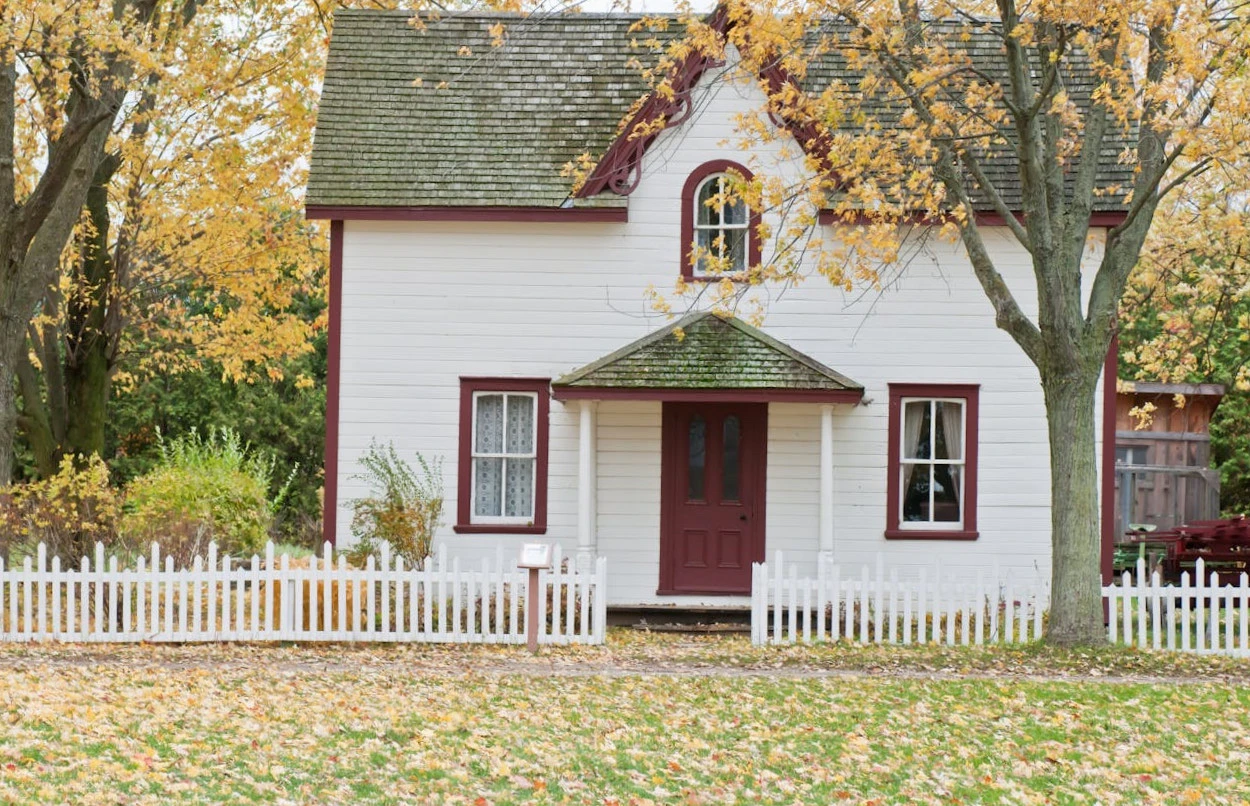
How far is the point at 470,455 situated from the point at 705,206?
438 cm

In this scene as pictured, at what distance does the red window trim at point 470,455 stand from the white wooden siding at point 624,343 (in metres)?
0.11

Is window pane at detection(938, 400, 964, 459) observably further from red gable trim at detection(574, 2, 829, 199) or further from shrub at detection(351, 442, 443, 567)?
shrub at detection(351, 442, 443, 567)

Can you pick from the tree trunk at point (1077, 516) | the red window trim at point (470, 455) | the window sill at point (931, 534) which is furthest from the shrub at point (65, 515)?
the tree trunk at point (1077, 516)

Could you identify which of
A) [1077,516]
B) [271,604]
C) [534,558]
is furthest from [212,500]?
[1077,516]

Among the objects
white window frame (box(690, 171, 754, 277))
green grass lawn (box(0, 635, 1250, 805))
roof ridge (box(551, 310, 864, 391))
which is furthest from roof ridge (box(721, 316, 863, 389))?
green grass lawn (box(0, 635, 1250, 805))

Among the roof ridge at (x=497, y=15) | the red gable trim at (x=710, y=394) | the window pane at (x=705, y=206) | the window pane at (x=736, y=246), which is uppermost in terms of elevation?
the roof ridge at (x=497, y=15)

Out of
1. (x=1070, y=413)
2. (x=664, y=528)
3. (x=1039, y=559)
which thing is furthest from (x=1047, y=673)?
(x=664, y=528)

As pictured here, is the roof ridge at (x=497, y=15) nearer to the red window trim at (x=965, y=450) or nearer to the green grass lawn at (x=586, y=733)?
the red window trim at (x=965, y=450)

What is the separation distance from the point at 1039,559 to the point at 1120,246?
4709 millimetres

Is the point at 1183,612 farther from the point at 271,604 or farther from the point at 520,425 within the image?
the point at 271,604

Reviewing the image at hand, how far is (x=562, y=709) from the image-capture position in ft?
37.0

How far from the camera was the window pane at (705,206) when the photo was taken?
18.5 m

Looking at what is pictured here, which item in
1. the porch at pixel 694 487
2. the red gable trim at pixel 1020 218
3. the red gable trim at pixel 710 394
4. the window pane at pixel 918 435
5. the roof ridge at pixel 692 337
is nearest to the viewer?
the red gable trim at pixel 710 394

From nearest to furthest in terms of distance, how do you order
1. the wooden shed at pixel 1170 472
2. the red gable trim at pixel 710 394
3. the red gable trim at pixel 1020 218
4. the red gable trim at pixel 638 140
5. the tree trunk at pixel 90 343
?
the red gable trim at pixel 710 394, the red gable trim at pixel 1020 218, the red gable trim at pixel 638 140, the tree trunk at pixel 90 343, the wooden shed at pixel 1170 472
